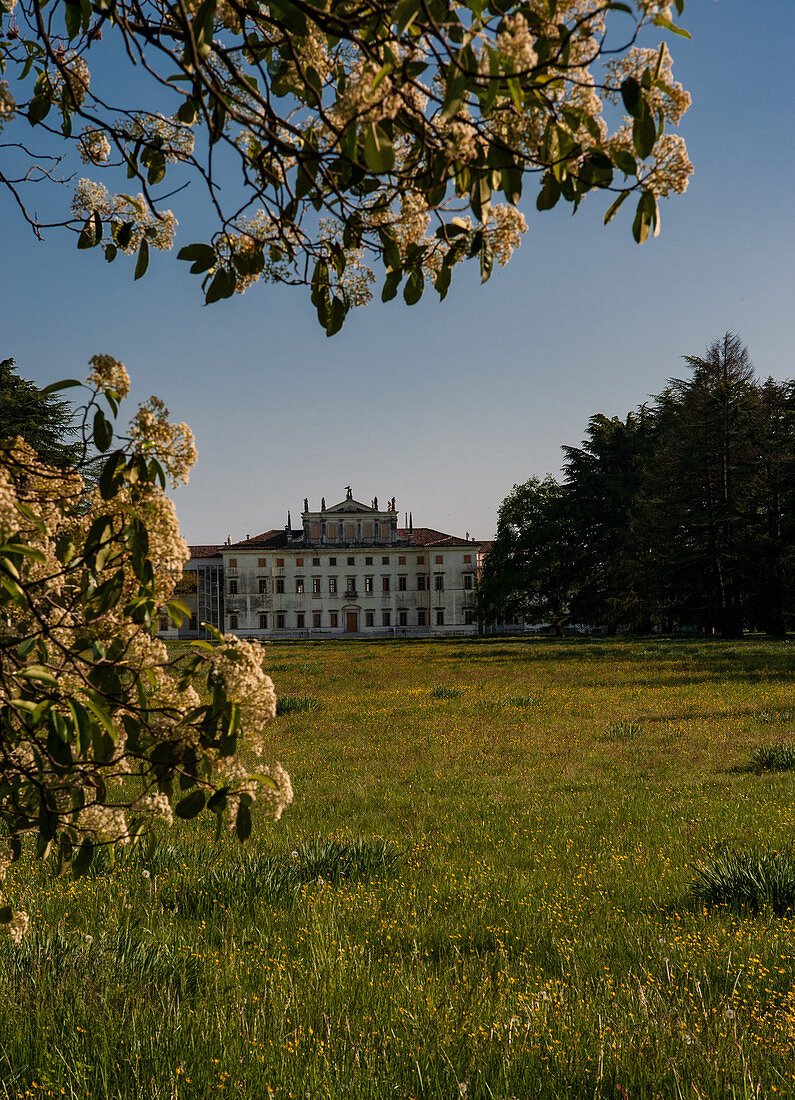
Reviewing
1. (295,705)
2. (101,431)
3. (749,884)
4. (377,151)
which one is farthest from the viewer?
(295,705)

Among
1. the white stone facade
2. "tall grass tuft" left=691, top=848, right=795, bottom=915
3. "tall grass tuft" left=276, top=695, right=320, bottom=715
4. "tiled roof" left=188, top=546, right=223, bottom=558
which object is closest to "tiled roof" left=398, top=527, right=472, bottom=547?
the white stone facade

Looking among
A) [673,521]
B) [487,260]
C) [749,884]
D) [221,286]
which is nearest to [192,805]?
[221,286]

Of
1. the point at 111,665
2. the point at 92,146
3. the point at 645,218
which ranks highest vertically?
the point at 92,146

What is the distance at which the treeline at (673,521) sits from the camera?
107ft

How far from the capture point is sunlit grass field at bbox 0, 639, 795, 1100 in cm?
251

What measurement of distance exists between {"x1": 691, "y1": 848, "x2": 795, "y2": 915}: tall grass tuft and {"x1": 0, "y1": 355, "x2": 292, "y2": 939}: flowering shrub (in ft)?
11.9

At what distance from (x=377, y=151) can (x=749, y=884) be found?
469 centimetres

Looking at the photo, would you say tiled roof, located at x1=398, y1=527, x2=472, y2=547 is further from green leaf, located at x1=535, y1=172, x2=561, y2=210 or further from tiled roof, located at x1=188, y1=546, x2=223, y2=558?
green leaf, located at x1=535, y1=172, x2=561, y2=210

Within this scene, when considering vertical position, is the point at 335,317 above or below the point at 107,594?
above

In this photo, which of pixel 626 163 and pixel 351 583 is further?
pixel 351 583

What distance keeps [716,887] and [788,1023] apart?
162 centimetres

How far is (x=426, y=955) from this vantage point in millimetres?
3578

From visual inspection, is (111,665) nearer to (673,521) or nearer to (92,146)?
(92,146)

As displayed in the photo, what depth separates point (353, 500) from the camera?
75.6 metres
